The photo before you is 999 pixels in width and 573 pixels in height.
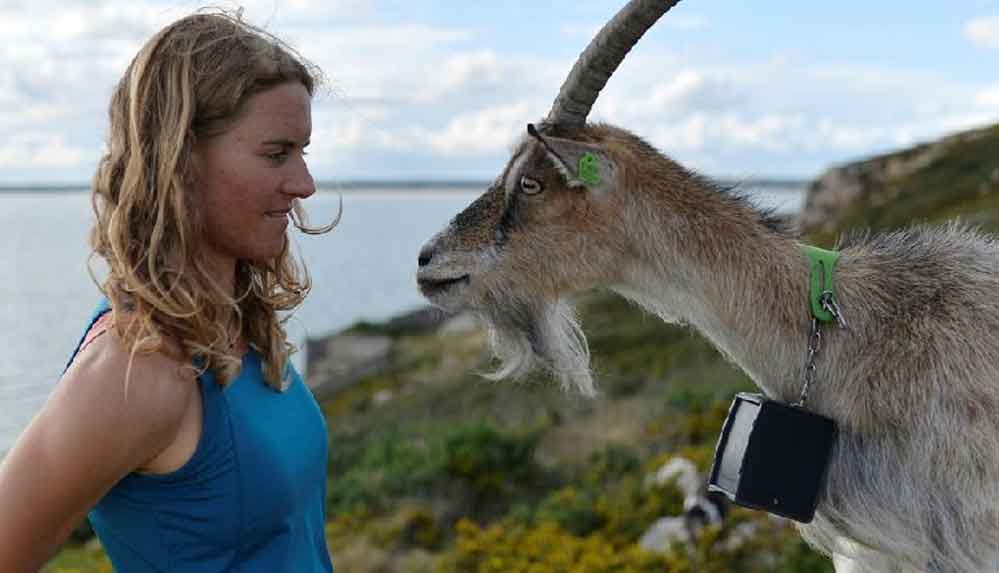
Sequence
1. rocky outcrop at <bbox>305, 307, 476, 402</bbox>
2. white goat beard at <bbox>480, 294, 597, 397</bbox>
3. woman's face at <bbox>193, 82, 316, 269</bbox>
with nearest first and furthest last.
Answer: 1. woman's face at <bbox>193, 82, 316, 269</bbox>
2. white goat beard at <bbox>480, 294, 597, 397</bbox>
3. rocky outcrop at <bbox>305, 307, 476, 402</bbox>

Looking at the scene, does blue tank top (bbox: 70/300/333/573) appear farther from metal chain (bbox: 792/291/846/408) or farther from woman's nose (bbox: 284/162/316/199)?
metal chain (bbox: 792/291/846/408)

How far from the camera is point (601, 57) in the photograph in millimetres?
3371

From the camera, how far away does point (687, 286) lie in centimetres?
358

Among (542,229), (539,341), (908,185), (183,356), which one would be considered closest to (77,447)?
(183,356)

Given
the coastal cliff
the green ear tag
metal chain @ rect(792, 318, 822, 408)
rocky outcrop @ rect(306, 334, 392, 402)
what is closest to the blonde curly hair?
the green ear tag

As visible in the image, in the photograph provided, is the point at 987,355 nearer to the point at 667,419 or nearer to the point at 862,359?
the point at 862,359

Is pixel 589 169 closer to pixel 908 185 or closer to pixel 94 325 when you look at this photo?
pixel 94 325

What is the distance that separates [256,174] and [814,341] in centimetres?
175

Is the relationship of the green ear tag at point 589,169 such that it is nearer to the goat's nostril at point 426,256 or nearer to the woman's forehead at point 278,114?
the goat's nostril at point 426,256

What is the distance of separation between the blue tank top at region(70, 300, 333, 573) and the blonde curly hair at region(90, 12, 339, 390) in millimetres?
113

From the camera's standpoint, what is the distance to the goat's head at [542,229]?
11.8 feet

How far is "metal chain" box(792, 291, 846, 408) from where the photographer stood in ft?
10.7

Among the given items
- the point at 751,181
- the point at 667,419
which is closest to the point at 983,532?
the point at 751,181

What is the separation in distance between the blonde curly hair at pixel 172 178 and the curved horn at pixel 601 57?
1097 millimetres
